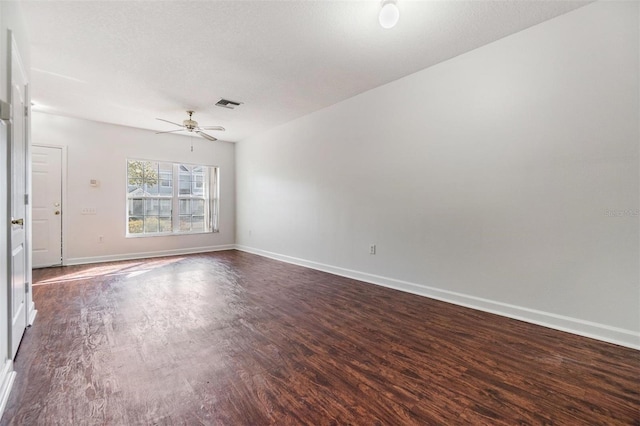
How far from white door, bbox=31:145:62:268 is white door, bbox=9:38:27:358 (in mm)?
3233

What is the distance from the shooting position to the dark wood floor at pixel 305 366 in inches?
58.2

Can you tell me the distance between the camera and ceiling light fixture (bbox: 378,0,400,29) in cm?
212


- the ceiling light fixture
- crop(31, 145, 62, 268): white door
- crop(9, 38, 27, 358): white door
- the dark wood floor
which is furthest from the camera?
crop(31, 145, 62, 268): white door

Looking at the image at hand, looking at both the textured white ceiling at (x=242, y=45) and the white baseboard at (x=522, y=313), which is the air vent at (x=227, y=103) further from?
the white baseboard at (x=522, y=313)

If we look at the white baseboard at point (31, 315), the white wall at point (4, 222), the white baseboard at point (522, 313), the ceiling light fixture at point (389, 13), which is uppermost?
the ceiling light fixture at point (389, 13)

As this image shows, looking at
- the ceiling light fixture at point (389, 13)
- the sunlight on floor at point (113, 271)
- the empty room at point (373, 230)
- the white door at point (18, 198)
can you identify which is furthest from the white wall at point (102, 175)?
the ceiling light fixture at point (389, 13)

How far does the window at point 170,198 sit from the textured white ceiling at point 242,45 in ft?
6.28

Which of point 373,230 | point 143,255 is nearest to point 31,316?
point 143,255

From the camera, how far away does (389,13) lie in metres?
2.14

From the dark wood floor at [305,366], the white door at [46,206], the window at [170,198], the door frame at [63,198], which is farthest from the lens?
the window at [170,198]

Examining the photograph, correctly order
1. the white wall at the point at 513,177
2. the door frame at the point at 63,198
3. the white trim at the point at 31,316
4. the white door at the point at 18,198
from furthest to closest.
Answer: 1. the door frame at the point at 63,198
2. the white trim at the point at 31,316
3. the white wall at the point at 513,177
4. the white door at the point at 18,198

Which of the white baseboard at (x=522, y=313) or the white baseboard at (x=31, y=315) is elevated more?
the white baseboard at (x=522, y=313)

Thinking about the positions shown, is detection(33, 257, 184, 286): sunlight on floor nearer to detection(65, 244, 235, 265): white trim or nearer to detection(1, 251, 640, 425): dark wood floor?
detection(65, 244, 235, 265): white trim

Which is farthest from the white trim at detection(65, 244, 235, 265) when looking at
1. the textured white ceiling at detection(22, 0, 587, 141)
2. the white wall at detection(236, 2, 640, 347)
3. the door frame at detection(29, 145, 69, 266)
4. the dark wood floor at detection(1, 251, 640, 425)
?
the white wall at detection(236, 2, 640, 347)
